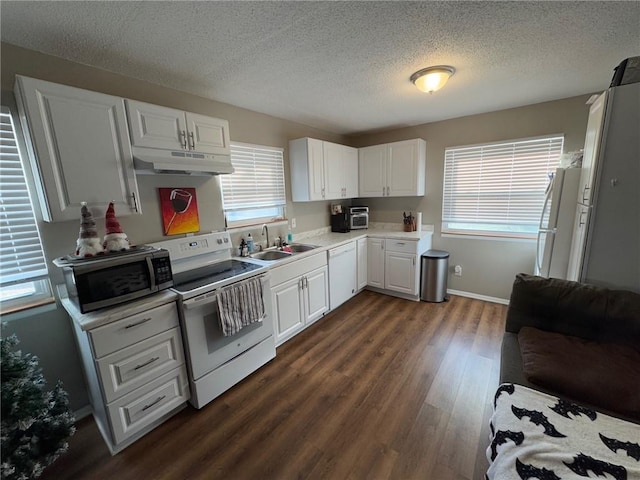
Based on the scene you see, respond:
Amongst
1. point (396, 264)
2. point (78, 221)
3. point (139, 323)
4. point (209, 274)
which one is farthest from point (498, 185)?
point (78, 221)

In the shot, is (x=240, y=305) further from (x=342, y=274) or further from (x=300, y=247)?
(x=342, y=274)

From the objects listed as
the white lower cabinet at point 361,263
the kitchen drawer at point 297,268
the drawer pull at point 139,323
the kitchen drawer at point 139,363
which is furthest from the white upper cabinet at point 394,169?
the drawer pull at point 139,323

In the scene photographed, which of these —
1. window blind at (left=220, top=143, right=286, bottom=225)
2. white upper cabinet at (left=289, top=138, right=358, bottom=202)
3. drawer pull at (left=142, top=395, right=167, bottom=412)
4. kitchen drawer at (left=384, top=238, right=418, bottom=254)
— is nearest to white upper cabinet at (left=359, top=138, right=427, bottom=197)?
white upper cabinet at (left=289, top=138, right=358, bottom=202)

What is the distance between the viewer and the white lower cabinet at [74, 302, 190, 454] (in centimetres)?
151

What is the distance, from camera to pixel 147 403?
1.70 metres

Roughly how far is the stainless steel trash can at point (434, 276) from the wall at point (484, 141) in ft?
1.02

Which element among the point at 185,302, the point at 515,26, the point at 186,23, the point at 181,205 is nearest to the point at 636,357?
the point at 515,26

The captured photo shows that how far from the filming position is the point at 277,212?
131 inches

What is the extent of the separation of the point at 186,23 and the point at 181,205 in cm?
134

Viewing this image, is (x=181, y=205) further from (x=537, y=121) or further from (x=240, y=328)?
(x=537, y=121)

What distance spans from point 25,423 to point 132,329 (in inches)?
21.5

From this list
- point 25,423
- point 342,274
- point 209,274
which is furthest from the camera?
point 342,274

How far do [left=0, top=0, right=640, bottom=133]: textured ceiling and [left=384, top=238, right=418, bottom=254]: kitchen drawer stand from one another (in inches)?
69.3

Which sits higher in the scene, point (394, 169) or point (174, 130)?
point (174, 130)
